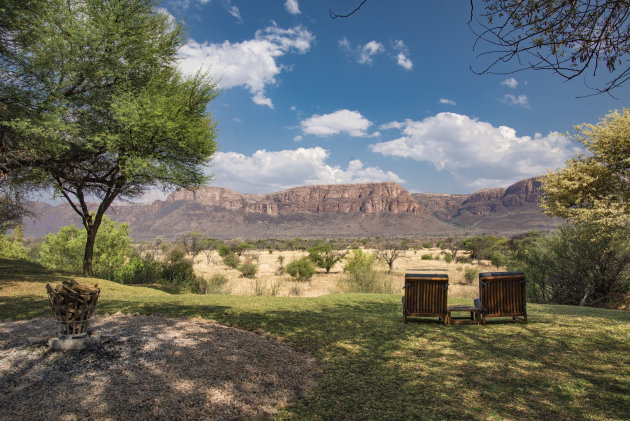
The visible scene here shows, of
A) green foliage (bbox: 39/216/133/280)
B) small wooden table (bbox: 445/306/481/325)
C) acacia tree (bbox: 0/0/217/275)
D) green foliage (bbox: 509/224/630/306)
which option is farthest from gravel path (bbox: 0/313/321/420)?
green foliage (bbox: 39/216/133/280)

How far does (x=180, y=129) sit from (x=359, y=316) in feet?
33.5

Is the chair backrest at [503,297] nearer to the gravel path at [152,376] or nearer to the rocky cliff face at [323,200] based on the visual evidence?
the gravel path at [152,376]

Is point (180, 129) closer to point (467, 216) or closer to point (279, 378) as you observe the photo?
point (279, 378)

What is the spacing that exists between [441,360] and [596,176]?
40.5ft

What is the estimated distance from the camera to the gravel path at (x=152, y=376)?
3252 mm

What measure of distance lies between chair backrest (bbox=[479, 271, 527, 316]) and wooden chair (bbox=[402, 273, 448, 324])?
2.83 feet

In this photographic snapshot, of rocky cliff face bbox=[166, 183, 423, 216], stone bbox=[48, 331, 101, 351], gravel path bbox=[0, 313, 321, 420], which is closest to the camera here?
gravel path bbox=[0, 313, 321, 420]

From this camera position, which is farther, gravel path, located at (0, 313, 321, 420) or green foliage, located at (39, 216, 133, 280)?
green foliage, located at (39, 216, 133, 280)

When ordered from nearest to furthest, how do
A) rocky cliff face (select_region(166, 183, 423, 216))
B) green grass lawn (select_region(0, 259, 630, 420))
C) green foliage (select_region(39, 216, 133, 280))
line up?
green grass lawn (select_region(0, 259, 630, 420)) → green foliage (select_region(39, 216, 133, 280)) → rocky cliff face (select_region(166, 183, 423, 216))

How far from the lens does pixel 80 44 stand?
11719 millimetres

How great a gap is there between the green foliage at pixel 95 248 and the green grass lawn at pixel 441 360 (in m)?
12.5

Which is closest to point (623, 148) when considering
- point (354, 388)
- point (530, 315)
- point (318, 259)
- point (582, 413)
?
point (530, 315)

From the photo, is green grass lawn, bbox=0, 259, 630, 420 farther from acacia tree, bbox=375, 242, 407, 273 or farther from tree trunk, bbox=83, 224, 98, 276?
acacia tree, bbox=375, 242, 407, 273

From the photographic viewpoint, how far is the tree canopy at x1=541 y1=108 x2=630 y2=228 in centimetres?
1250
